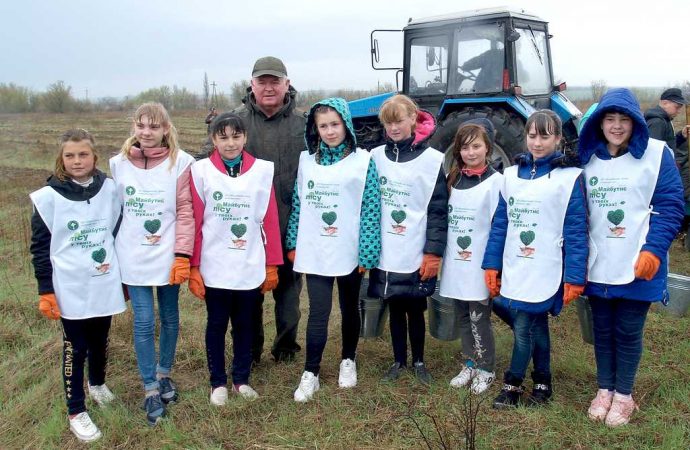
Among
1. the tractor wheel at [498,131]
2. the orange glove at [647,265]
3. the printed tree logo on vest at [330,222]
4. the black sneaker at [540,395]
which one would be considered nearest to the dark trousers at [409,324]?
the printed tree logo on vest at [330,222]

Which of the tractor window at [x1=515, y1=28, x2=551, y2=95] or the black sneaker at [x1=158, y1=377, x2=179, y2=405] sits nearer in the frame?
the black sneaker at [x1=158, y1=377, x2=179, y2=405]

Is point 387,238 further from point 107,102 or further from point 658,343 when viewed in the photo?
point 107,102

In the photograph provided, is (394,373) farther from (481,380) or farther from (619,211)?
(619,211)

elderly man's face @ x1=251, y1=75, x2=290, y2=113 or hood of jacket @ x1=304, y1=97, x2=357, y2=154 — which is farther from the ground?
elderly man's face @ x1=251, y1=75, x2=290, y2=113

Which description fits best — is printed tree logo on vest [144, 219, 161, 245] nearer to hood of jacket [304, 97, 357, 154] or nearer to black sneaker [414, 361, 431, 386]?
hood of jacket [304, 97, 357, 154]

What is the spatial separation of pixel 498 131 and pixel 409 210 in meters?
3.53

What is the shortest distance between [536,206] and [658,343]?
1783mm

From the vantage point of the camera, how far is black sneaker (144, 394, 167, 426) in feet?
9.77

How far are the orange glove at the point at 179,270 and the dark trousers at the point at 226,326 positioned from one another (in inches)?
7.4

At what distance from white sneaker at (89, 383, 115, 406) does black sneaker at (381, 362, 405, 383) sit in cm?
150

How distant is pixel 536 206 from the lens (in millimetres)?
2775

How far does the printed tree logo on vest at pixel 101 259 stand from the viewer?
9.23ft

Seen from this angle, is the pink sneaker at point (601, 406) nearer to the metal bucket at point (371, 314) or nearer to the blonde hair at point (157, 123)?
the metal bucket at point (371, 314)

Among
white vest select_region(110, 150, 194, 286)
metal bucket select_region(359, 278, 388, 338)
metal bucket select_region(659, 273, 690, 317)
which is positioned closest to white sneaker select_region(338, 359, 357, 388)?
metal bucket select_region(359, 278, 388, 338)
